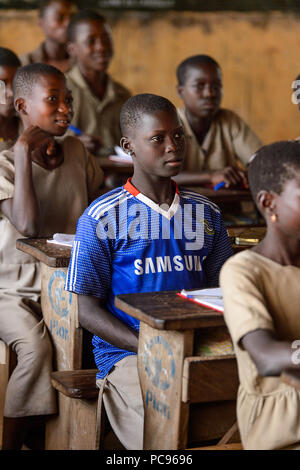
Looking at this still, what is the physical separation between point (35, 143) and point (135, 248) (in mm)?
858

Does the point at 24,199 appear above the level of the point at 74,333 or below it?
above

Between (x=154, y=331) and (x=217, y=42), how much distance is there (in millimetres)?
5509

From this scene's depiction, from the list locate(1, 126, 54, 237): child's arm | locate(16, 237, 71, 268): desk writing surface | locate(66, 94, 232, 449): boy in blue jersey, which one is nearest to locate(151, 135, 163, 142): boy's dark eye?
locate(66, 94, 232, 449): boy in blue jersey

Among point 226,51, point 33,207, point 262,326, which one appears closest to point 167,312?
point 262,326

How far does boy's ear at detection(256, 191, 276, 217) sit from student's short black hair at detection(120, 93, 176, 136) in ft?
2.08

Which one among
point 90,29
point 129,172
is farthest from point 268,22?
point 129,172

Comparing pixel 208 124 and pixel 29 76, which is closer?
pixel 29 76

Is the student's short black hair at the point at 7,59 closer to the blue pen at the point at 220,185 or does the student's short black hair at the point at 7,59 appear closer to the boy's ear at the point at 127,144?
the blue pen at the point at 220,185

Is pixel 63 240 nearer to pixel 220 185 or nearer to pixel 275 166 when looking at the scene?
pixel 275 166

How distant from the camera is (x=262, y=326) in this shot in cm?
157

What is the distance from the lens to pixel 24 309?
2680 mm

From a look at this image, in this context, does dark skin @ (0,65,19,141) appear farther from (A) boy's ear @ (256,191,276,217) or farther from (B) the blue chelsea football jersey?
(A) boy's ear @ (256,191,276,217)

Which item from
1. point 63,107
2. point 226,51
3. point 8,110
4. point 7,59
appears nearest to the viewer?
point 63,107

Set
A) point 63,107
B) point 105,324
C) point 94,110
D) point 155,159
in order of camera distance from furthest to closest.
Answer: point 94,110, point 63,107, point 155,159, point 105,324
